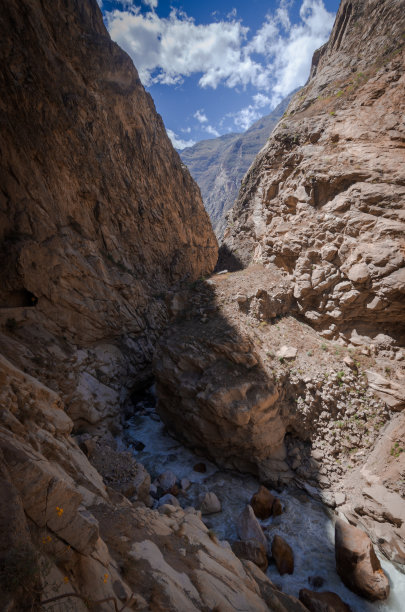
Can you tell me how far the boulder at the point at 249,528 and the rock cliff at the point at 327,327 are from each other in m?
1.61

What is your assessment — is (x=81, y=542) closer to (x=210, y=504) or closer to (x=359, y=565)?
(x=210, y=504)

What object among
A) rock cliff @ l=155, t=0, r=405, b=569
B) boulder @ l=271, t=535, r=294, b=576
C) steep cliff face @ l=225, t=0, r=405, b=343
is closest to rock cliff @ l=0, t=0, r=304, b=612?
boulder @ l=271, t=535, r=294, b=576

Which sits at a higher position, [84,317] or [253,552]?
[84,317]

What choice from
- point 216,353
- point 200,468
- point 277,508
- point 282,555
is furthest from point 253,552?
point 216,353

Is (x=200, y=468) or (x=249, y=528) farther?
(x=200, y=468)

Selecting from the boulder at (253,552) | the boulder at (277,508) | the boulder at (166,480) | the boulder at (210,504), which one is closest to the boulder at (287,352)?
the boulder at (277,508)

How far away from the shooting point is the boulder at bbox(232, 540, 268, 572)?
660 centimetres

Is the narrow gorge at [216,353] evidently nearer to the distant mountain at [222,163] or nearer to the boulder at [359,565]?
the boulder at [359,565]

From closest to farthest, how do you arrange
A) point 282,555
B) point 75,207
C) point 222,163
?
point 282,555
point 75,207
point 222,163

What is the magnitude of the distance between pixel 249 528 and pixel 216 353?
17.8ft

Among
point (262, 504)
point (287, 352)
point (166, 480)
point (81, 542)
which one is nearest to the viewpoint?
point (81, 542)

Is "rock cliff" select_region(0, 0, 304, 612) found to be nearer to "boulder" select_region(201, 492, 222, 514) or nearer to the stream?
the stream

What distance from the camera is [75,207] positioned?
44.9 ft

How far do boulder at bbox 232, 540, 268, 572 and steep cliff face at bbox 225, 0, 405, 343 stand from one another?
7793mm
